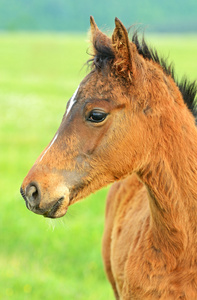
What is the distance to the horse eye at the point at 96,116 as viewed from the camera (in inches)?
135

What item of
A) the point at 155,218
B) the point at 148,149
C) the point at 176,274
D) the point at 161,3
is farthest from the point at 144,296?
the point at 161,3

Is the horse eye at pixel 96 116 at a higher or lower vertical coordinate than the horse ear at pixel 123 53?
lower

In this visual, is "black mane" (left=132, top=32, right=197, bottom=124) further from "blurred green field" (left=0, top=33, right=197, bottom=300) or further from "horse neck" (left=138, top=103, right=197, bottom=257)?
"blurred green field" (left=0, top=33, right=197, bottom=300)

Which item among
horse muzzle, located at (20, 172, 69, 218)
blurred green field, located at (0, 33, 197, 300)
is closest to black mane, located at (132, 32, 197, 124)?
blurred green field, located at (0, 33, 197, 300)

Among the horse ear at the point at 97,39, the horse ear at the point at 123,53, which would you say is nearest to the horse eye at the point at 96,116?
the horse ear at the point at 123,53

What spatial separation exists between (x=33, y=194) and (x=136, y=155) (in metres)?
0.82

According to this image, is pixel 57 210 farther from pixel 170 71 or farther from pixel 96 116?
pixel 170 71

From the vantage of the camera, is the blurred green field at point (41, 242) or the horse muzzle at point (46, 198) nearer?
the horse muzzle at point (46, 198)

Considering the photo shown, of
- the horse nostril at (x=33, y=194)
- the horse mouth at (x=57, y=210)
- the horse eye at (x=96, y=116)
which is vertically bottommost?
the horse mouth at (x=57, y=210)

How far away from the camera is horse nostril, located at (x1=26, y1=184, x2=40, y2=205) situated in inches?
130

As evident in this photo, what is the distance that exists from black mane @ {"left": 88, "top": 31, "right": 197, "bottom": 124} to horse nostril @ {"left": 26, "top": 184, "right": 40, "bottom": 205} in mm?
1029

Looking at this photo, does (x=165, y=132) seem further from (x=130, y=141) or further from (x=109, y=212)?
(x=109, y=212)

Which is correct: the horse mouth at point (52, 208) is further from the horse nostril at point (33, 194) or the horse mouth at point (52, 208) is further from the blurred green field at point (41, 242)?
the blurred green field at point (41, 242)

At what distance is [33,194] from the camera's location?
3332mm
